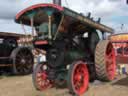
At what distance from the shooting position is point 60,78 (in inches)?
289

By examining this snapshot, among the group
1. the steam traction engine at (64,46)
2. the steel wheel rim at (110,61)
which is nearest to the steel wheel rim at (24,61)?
the steam traction engine at (64,46)

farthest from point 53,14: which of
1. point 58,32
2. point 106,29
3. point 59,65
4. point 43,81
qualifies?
point 106,29

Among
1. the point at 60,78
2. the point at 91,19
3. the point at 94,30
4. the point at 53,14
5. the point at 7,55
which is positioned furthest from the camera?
the point at 7,55

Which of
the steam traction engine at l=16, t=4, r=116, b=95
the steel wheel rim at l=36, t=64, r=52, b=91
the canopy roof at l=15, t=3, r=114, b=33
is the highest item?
the canopy roof at l=15, t=3, r=114, b=33

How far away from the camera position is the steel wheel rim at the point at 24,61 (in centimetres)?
1225

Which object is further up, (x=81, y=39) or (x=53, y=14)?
(x=53, y=14)

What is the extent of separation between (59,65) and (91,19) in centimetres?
173

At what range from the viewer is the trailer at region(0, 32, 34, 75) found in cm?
1186

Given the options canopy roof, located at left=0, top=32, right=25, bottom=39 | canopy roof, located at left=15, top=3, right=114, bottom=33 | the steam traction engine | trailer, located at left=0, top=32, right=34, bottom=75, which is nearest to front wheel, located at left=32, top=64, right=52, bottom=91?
the steam traction engine

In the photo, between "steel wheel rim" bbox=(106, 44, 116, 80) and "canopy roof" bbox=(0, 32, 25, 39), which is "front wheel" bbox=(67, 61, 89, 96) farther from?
"canopy roof" bbox=(0, 32, 25, 39)

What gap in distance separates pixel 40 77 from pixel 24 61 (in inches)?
199

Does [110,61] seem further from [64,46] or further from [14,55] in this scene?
[14,55]

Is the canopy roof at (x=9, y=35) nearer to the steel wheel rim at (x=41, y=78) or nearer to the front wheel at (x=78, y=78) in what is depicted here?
the steel wheel rim at (x=41, y=78)

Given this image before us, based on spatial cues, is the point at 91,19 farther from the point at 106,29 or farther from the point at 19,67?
the point at 19,67
